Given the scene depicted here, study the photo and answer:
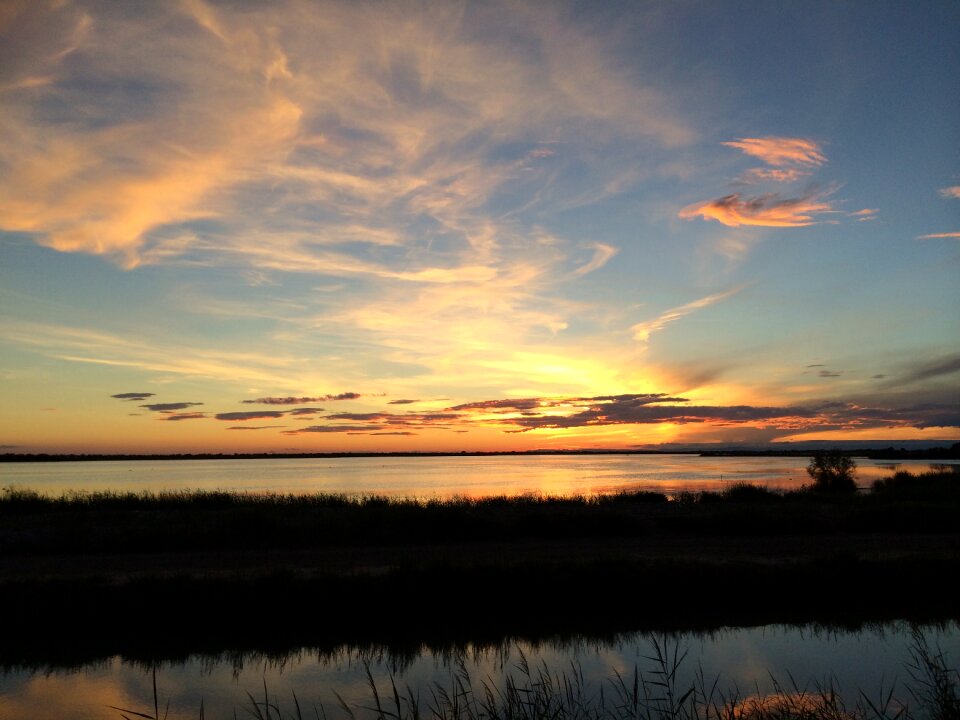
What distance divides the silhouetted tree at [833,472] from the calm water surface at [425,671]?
34265mm

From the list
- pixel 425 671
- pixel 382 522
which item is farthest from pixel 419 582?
pixel 382 522

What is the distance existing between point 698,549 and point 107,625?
15.6m

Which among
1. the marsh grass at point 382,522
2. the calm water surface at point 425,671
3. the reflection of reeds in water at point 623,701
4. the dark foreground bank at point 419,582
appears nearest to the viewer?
the reflection of reeds in water at point 623,701

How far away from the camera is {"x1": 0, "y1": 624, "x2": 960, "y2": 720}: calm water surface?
1046cm

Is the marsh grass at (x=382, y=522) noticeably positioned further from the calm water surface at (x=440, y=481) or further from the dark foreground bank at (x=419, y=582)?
the calm water surface at (x=440, y=481)

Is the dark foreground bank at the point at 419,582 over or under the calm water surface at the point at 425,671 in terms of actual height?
over

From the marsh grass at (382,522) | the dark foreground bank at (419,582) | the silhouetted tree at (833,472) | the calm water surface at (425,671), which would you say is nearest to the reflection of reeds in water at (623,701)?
the calm water surface at (425,671)

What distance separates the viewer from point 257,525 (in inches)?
919

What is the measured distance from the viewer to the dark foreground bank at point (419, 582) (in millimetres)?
13812

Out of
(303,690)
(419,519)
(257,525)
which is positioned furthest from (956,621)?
(257,525)

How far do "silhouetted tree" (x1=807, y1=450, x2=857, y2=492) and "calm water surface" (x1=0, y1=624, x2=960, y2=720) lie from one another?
34265 mm

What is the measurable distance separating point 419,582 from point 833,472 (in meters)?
39.2

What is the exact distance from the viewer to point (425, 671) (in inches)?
462

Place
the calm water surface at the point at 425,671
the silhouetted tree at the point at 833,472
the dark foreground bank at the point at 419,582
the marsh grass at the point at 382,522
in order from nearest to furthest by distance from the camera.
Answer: the calm water surface at the point at 425,671 → the dark foreground bank at the point at 419,582 → the marsh grass at the point at 382,522 → the silhouetted tree at the point at 833,472
